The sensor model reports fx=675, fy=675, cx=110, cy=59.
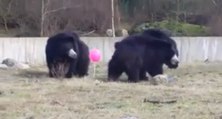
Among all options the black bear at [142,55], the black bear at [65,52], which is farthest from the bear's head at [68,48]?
the black bear at [142,55]

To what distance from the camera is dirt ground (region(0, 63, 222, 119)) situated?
900cm

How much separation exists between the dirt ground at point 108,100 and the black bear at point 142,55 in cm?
67

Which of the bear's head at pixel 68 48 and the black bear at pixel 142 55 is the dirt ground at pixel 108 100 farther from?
the bear's head at pixel 68 48

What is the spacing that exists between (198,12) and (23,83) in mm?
23324

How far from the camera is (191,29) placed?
112ft

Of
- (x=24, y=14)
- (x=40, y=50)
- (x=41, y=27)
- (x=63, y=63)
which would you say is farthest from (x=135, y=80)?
(x=24, y=14)

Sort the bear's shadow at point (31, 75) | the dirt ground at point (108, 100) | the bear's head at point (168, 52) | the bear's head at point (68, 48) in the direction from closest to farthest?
the dirt ground at point (108, 100), the bear's head at point (168, 52), the bear's shadow at point (31, 75), the bear's head at point (68, 48)

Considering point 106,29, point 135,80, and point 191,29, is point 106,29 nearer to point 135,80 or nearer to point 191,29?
point 191,29

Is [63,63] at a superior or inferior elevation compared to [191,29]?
superior

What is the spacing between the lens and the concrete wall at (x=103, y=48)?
71.1 ft

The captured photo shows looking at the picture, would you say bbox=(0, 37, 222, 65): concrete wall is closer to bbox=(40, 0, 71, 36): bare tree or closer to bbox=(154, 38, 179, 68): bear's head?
bbox=(154, 38, 179, 68): bear's head

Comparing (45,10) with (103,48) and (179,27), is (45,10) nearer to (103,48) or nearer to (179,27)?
(179,27)

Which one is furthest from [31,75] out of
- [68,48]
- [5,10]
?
[5,10]

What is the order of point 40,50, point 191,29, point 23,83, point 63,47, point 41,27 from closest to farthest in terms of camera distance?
point 23,83 < point 63,47 < point 40,50 < point 41,27 < point 191,29
